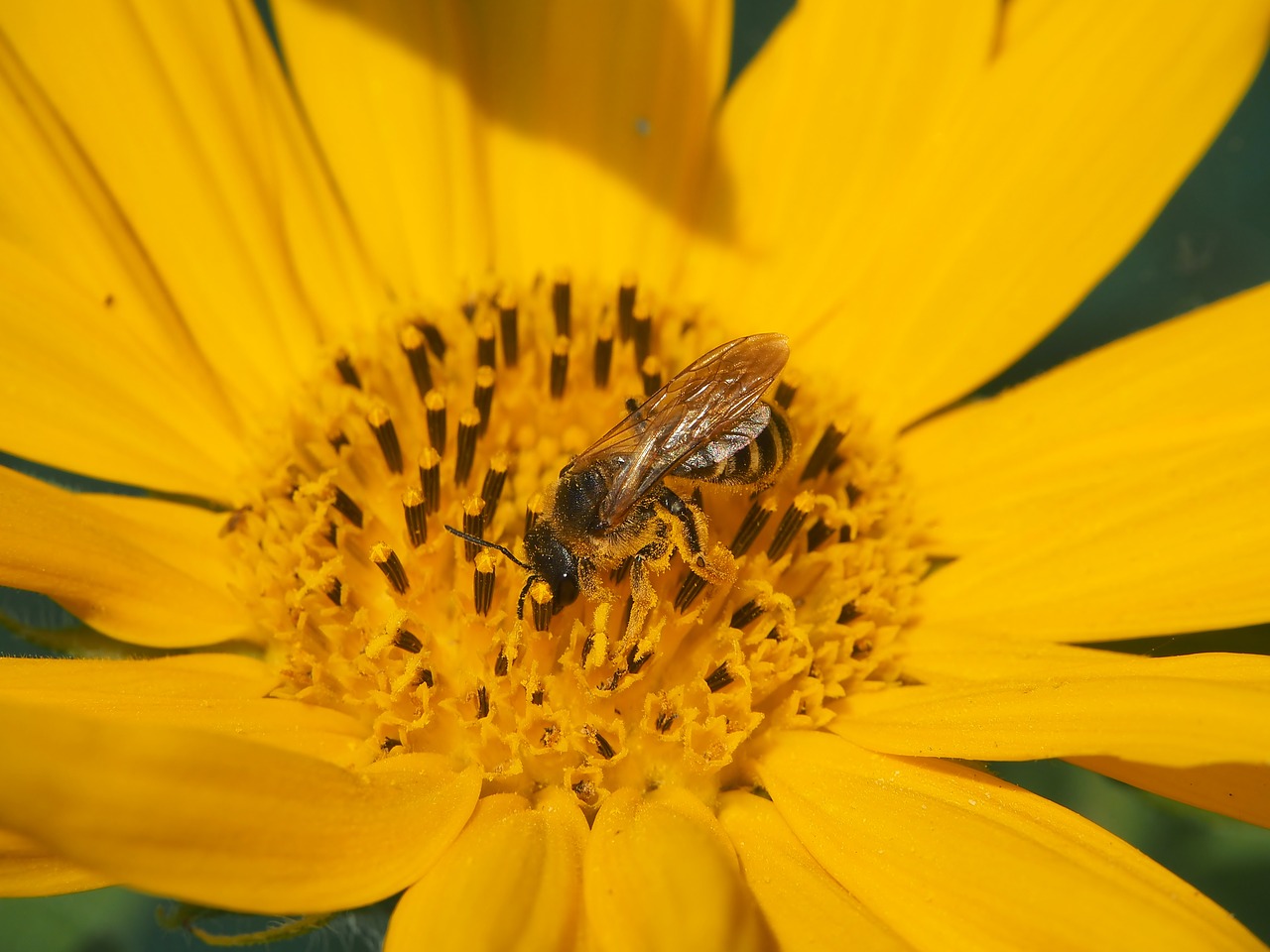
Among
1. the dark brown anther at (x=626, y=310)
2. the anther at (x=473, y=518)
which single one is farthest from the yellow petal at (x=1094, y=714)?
the dark brown anther at (x=626, y=310)

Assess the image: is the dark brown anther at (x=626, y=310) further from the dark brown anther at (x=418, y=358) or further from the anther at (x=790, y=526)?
the anther at (x=790, y=526)

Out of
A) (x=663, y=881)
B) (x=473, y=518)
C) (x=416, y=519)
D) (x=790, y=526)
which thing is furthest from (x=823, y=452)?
(x=663, y=881)

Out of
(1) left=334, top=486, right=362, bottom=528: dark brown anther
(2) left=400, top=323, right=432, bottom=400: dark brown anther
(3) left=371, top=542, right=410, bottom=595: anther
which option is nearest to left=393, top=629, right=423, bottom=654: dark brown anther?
(3) left=371, top=542, right=410, bottom=595: anther

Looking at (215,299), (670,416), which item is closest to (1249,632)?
(670,416)

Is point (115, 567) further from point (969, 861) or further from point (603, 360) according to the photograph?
point (969, 861)

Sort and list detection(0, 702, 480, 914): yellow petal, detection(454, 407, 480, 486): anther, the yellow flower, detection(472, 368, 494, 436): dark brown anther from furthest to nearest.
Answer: detection(472, 368, 494, 436): dark brown anther
detection(454, 407, 480, 486): anther
the yellow flower
detection(0, 702, 480, 914): yellow petal

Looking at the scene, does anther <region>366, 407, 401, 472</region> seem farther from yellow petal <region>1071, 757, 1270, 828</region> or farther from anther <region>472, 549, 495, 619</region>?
yellow petal <region>1071, 757, 1270, 828</region>
